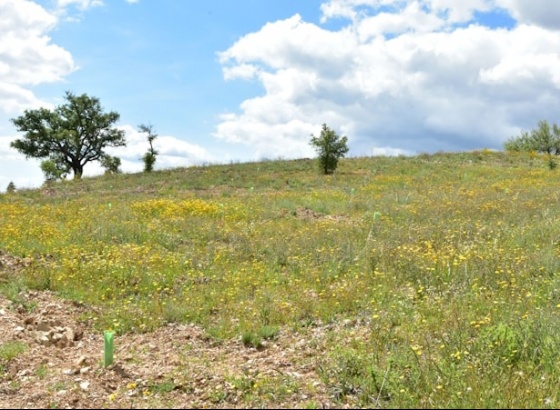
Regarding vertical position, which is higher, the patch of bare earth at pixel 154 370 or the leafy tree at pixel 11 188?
the leafy tree at pixel 11 188

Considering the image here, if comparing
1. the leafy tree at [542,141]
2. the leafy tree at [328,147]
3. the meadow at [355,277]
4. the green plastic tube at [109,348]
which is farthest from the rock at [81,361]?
the leafy tree at [542,141]

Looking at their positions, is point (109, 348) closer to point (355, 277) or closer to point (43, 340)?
point (43, 340)

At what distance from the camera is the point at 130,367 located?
5203 mm

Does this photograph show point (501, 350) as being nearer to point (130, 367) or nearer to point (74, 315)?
point (130, 367)

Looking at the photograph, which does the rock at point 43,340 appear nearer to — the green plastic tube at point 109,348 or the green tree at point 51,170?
the green plastic tube at point 109,348

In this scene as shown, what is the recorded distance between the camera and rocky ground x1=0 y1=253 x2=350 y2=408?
4371mm

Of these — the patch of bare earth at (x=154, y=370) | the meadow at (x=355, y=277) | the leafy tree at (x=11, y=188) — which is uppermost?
the leafy tree at (x=11, y=188)

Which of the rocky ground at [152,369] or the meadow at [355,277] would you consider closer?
the rocky ground at [152,369]

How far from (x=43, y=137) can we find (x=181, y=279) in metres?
40.7

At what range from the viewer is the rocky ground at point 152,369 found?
4371 mm

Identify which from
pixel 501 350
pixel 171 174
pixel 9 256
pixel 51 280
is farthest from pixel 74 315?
pixel 171 174

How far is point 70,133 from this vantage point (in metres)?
42.3

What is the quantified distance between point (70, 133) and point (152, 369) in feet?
137

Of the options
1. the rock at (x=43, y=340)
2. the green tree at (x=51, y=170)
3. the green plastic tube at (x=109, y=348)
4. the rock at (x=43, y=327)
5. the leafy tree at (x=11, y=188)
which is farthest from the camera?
the green tree at (x=51, y=170)
